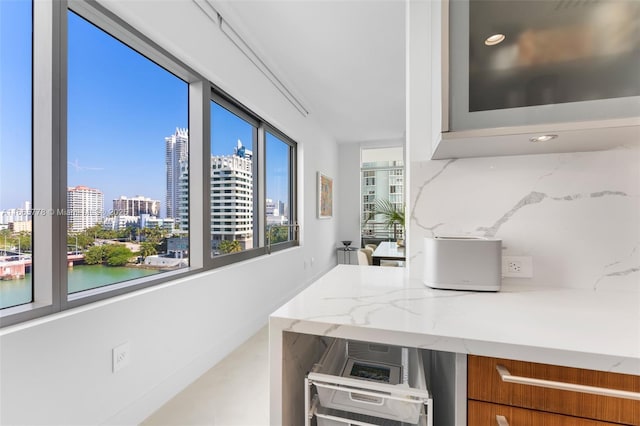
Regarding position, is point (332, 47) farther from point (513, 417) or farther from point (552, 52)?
point (513, 417)

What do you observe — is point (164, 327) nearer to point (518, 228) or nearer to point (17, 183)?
point (17, 183)

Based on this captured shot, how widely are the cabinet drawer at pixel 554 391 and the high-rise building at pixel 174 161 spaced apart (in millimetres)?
1983

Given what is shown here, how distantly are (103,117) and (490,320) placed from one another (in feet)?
6.56

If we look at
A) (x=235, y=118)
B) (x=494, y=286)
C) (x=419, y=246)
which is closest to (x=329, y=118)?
(x=235, y=118)

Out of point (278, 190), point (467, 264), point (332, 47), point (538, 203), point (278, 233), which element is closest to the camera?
Answer: point (467, 264)

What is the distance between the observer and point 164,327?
5.65 feet

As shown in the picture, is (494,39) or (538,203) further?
(538,203)

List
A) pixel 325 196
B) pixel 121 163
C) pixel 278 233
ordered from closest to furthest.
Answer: pixel 121 163 < pixel 278 233 < pixel 325 196

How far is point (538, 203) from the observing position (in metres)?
1.17

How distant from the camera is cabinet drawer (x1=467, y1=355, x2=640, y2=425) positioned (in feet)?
2.02

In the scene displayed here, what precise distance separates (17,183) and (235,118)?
181 cm

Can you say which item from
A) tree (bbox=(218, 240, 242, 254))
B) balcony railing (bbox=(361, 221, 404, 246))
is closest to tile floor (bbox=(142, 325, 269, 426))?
tree (bbox=(218, 240, 242, 254))

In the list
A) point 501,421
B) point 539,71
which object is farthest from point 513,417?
point 539,71

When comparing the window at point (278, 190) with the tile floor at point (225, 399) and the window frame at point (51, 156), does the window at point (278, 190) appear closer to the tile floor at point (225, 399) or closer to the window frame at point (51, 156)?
the tile floor at point (225, 399)
